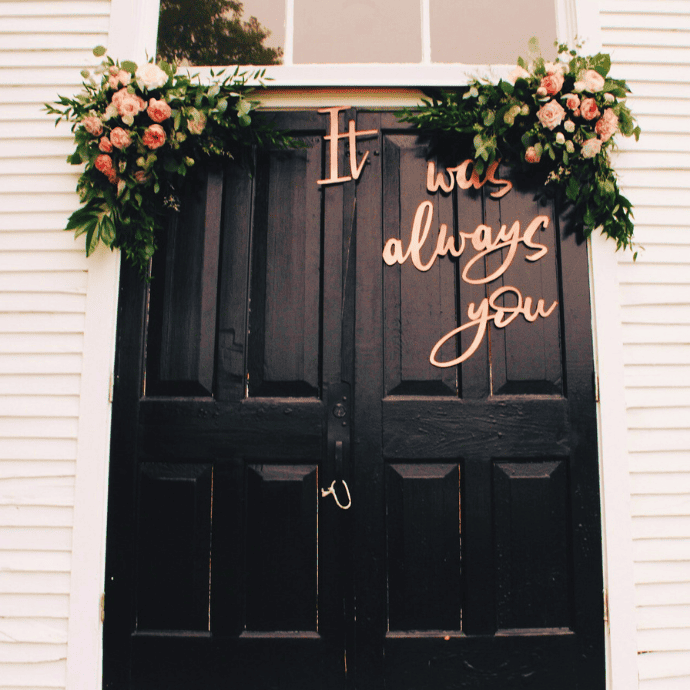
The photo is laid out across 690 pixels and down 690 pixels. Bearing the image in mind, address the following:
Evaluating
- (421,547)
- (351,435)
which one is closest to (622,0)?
(351,435)

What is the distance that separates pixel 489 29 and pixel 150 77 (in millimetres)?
1726

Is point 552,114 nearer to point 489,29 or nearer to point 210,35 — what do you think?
point 489,29

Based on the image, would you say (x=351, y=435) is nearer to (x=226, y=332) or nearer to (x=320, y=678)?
(x=226, y=332)

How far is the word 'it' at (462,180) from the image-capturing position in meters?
2.09

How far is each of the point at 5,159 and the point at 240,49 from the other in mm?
1287

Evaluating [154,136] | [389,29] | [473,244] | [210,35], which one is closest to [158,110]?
[154,136]

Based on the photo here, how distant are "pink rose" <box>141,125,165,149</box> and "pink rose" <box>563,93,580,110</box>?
5.79ft

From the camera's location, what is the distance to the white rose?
Answer: 1911mm

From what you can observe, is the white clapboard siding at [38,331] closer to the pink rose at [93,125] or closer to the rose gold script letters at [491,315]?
the pink rose at [93,125]

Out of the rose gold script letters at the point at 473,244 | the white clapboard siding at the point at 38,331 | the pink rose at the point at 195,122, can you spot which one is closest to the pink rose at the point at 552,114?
the rose gold script letters at the point at 473,244

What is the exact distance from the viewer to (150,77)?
1911 millimetres

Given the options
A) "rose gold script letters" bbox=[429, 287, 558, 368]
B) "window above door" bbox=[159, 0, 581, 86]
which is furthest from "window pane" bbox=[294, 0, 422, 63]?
"rose gold script letters" bbox=[429, 287, 558, 368]

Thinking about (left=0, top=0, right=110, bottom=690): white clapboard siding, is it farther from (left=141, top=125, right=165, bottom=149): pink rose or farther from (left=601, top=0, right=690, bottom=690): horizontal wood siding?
(left=601, top=0, right=690, bottom=690): horizontal wood siding

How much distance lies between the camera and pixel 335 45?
7.43 ft
